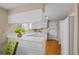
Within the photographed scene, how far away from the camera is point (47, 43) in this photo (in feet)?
5.36

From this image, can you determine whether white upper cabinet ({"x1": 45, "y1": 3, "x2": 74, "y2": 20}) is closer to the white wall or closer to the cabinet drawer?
the white wall

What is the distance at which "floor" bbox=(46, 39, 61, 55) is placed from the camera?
1637 mm

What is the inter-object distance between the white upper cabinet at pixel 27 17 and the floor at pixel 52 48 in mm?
301

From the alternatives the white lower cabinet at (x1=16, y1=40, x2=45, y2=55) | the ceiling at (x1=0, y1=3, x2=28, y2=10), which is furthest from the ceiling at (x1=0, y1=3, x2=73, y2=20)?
the white lower cabinet at (x1=16, y1=40, x2=45, y2=55)

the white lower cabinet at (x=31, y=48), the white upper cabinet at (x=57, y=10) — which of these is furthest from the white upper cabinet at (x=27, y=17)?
the white lower cabinet at (x=31, y=48)

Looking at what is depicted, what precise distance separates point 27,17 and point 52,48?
47 centimetres

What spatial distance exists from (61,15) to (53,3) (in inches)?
6.7

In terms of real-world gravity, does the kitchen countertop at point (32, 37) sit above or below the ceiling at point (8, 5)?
below

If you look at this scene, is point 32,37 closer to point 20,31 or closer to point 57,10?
point 20,31

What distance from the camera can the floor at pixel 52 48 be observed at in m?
1.64

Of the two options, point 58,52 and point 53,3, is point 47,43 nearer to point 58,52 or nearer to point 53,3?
point 58,52

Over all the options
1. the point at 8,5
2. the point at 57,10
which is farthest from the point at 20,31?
the point at 57,10

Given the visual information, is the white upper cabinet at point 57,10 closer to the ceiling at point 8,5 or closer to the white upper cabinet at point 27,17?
the white upper cabinet at point 27,17

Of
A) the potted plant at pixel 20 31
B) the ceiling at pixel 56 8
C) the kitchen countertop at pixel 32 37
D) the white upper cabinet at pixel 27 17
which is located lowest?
the kitchen countertop at pixel 32 37
